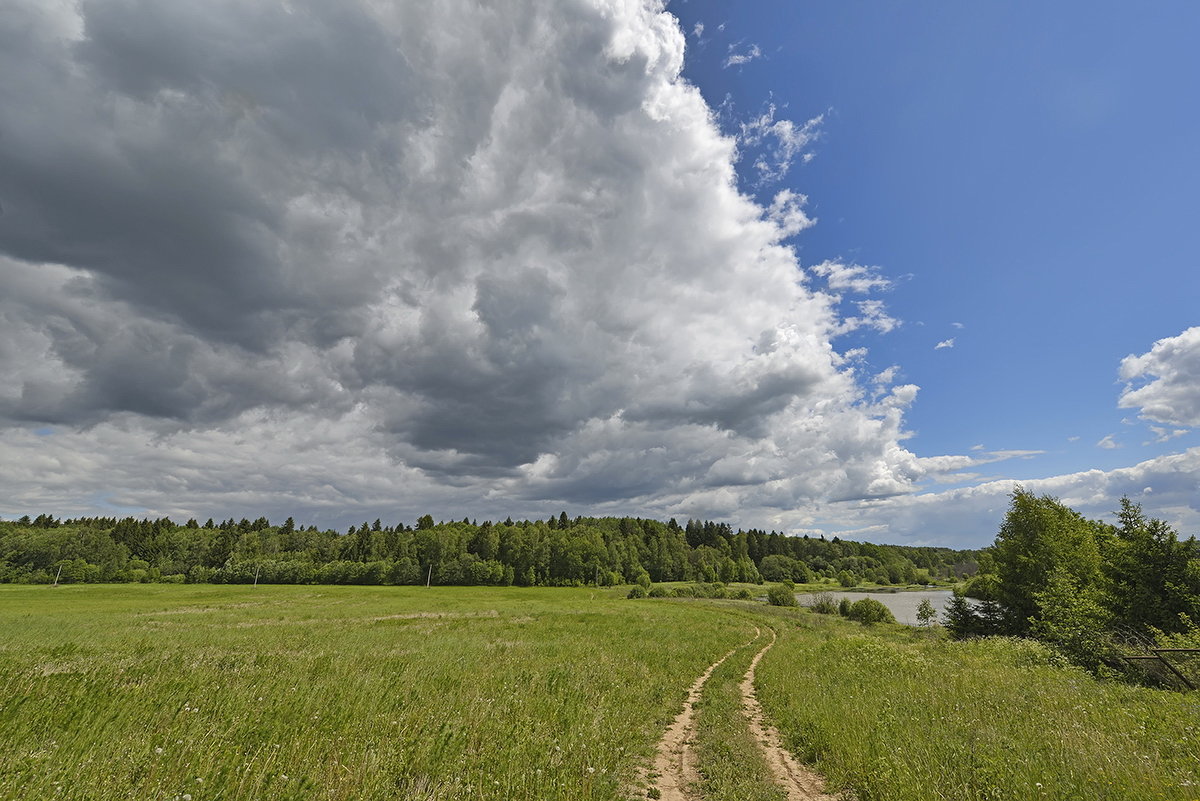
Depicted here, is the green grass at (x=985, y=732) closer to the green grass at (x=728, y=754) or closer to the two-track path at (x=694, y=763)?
the two-track path at (x=694, y=763)

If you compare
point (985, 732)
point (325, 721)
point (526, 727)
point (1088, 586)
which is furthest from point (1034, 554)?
point (325, 721)

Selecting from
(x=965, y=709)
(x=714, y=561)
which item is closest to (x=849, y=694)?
(x=965, y=709)

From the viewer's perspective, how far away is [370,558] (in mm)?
146000

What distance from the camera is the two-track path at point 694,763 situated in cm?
939

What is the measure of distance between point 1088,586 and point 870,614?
36.8 metres

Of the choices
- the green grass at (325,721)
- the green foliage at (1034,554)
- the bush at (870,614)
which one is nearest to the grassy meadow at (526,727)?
the green grass at (325,721)

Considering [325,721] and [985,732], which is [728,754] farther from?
[325,721]

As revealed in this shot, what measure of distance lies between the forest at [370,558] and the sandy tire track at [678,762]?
4825 inches

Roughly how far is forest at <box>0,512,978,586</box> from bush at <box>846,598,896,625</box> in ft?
224

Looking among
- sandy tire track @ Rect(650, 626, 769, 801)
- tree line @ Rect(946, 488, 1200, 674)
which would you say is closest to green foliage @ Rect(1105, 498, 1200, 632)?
tree line @ Rect(946, 488, 1200, 674)

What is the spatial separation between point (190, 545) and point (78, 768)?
189383 millimetres

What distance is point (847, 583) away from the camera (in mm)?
164625

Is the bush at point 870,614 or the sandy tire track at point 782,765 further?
the bush at point 870,614

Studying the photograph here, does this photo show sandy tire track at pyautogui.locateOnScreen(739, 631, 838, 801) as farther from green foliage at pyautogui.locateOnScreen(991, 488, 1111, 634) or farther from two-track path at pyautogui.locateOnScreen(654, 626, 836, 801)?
green foliage at pyautogui.locateOnScreen(991, 488, 1111, 634)
